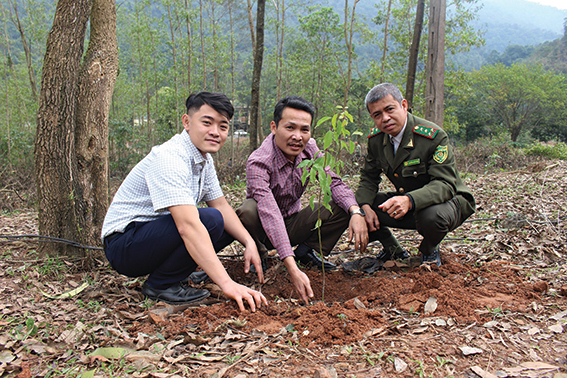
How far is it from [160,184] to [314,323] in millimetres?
1190

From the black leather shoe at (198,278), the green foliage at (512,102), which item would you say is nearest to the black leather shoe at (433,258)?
the black leather shoe at (198,278)

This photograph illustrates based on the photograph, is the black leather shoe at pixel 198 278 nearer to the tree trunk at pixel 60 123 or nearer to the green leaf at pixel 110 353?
the tree trunk at pixel 60 123

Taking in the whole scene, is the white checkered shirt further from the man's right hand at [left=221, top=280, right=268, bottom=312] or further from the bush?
the bush

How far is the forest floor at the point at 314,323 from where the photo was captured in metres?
1.57

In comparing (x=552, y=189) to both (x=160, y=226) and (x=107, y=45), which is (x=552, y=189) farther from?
(x=107, y=45)

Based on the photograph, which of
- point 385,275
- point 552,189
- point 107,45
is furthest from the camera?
point 552,189

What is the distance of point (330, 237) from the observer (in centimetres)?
300

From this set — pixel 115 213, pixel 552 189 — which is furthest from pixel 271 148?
pixel 552 189

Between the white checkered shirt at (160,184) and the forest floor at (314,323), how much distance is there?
568 millimetres

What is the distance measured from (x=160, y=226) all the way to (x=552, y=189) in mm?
5105

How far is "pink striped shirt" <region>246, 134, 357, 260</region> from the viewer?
257 centimetres

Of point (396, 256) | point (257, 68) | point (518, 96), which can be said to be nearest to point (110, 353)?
point (396, 256)

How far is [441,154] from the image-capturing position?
2721mm

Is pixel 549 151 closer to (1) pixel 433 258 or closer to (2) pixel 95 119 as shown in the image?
(1) pixel 433 258
